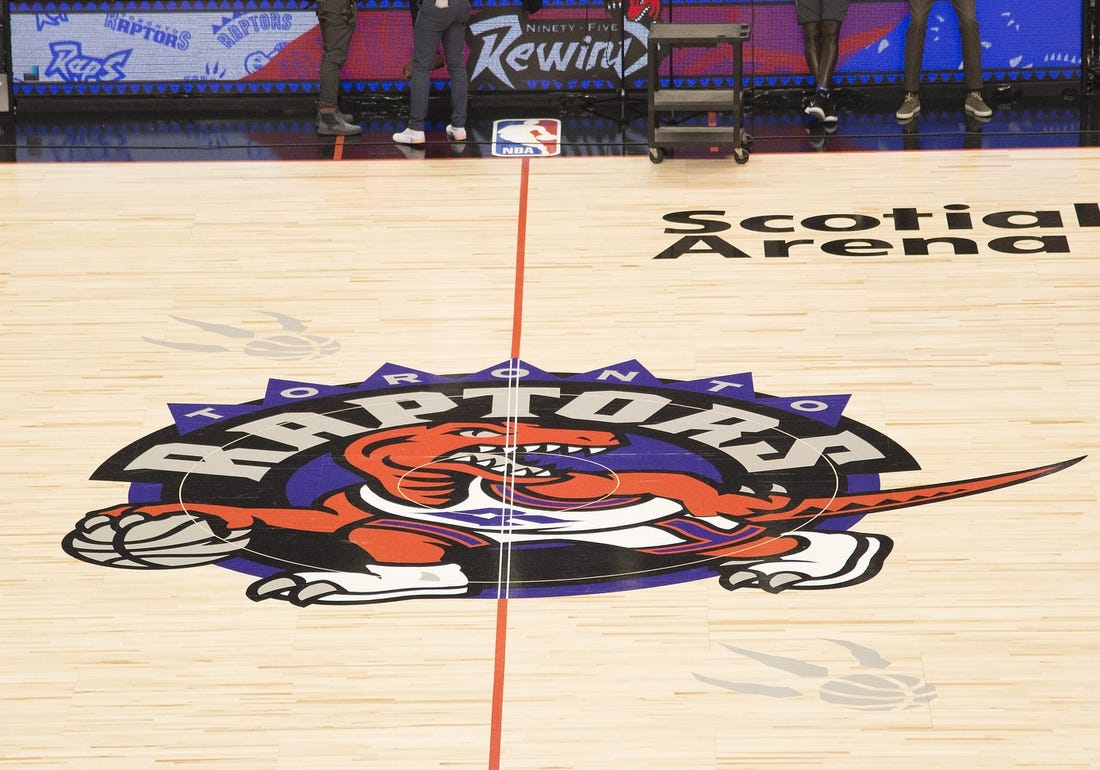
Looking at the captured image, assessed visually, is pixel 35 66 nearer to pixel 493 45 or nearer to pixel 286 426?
pixel 493 45

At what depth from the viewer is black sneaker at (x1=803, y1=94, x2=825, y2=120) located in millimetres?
9258

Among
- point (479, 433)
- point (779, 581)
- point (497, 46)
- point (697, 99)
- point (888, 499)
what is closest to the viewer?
point (779, 581)

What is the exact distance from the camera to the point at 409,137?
9.16 m

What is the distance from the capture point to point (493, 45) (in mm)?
9883

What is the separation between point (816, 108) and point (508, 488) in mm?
4561

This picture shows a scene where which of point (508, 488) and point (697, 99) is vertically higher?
point (697, 99)

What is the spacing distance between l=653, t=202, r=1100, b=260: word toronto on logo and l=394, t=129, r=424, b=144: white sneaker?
76.4 inches

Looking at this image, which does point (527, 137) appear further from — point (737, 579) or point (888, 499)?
point (737, 579)

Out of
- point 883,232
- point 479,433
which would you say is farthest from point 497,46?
point 479,433

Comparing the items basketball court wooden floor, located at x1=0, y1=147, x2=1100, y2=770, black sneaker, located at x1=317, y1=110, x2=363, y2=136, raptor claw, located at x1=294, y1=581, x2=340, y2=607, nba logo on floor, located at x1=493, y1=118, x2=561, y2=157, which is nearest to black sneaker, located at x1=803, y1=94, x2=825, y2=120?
basketball court wooden floor, located at x1=0, y1=147, x2=1100, y2=770

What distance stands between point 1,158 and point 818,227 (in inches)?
192

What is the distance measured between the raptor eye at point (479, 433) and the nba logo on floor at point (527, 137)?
3.25 metres

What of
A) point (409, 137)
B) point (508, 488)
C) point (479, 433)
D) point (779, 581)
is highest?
point (409, 137)

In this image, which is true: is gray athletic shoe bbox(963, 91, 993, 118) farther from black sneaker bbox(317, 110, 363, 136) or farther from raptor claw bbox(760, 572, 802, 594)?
raptor claw bbox(760, 572, 802, 594)
